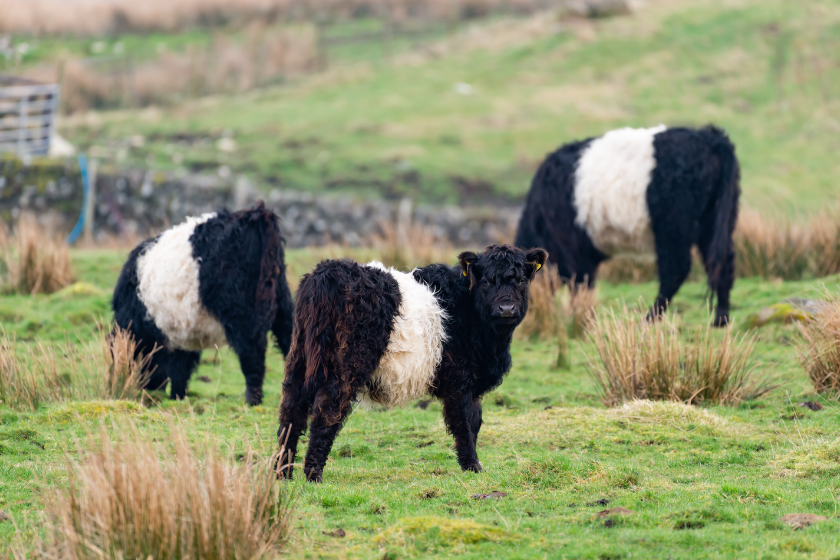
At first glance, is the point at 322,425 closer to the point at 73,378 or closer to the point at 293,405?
the point at 293,405

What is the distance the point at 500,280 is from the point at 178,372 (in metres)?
3.95

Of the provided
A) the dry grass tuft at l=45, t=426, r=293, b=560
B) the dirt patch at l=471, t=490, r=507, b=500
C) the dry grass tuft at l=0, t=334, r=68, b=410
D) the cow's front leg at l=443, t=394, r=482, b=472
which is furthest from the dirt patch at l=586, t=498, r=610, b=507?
the dry grass tuft at l=0, t=334, r=68, b=410

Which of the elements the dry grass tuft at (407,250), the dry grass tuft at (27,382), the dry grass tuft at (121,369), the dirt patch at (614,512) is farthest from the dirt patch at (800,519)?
the dry grass tuft at (407,250)

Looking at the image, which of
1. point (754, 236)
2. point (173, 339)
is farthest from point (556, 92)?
point (173, 339)

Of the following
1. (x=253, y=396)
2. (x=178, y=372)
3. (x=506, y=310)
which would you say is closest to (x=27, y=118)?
(x=178, y=372)

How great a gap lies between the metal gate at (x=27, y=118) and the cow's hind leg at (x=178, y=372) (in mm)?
17919

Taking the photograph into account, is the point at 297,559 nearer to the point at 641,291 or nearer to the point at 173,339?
the point at 173,339

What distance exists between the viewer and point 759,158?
2641 cm

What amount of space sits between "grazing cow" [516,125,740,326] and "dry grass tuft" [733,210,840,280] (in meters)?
2.17

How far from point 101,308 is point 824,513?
932 centimetres

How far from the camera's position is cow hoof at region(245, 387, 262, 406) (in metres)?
8.62

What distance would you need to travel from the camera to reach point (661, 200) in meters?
11.1

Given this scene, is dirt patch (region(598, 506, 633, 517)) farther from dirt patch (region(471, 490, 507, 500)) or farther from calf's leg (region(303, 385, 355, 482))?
calf's leg (region(303, 385, 355, 482))

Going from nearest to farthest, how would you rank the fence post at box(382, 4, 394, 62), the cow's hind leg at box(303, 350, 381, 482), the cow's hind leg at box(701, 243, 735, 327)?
the cow's hind leg at box(303, 350, 381, 482), the cow's hind leg at box(701, 243, 735, 327), the fence post at box(382, 4, 394, 62)
